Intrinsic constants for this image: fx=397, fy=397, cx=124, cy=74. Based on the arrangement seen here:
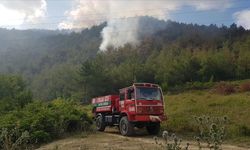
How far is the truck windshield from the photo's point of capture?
790 inches

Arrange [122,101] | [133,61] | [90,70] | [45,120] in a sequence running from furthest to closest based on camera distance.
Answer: [133,61]
[90,70]
[122,101]
[45,120]

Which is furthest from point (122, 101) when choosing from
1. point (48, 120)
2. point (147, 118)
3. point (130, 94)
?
point (48, 120)

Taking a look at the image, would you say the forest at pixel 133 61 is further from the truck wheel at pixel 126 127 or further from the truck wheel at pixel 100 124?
the truck wheel at pixel 126 127

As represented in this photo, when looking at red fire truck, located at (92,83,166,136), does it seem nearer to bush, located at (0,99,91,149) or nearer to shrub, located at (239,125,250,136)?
bush, located at (0,99,91,149)

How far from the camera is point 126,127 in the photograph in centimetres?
2042

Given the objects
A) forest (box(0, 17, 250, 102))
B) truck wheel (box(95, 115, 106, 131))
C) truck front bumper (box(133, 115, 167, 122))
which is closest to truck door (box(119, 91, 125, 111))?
truck front bumper (box(133, 115, 167, 122))

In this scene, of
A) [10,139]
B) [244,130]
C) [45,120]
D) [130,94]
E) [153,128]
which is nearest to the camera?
[10,139]

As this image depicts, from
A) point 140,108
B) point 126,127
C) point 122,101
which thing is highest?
point 122,101

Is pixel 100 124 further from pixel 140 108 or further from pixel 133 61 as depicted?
pixel 133 61

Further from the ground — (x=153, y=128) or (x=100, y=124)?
(x=100, y=124)

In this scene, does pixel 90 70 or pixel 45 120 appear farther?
pixel 90 70

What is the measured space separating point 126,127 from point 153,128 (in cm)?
Result: 179

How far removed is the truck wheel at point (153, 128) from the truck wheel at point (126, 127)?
1611 millimetres

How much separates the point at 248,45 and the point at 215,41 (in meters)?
27.9
